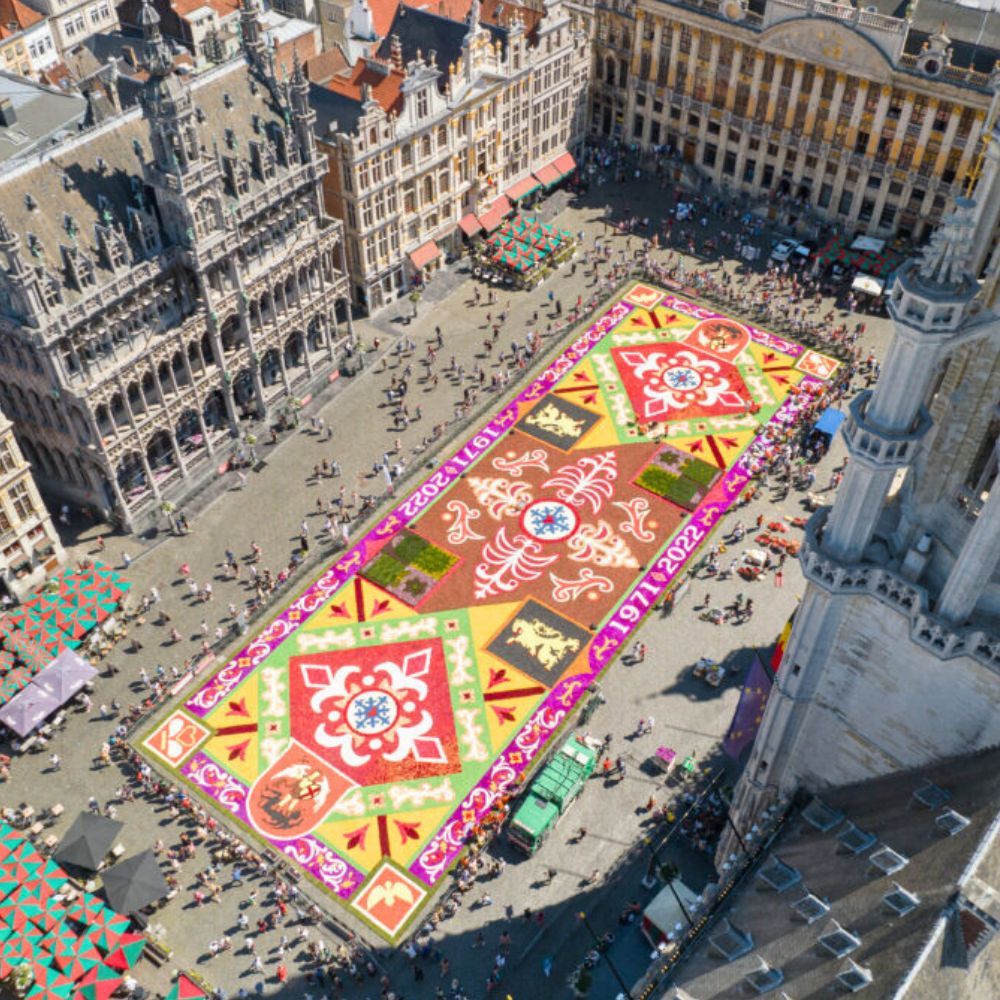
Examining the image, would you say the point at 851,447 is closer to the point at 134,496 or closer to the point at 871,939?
the point at 871,939

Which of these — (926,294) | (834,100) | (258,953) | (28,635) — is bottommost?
(258,953)

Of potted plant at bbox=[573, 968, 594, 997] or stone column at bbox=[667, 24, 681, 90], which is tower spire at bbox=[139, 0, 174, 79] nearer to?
potted plant at bbox=[573, 968, 594, 997]

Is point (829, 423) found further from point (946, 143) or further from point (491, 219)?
point (491, 219)

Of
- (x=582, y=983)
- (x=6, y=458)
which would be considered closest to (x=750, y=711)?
(x=582, y=983)

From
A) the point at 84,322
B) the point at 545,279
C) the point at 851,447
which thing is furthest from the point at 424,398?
the point at 851,447

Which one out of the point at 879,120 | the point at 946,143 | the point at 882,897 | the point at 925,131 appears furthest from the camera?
the point at 879,120

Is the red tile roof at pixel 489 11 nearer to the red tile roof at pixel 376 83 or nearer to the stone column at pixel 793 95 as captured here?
the red tile roof at pixel 376 83


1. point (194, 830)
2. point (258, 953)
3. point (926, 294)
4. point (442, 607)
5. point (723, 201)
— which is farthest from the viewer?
point (723, 201)

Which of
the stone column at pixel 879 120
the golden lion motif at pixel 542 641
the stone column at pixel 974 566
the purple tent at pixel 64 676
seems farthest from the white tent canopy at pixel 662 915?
the stone column at pixel 879 120
